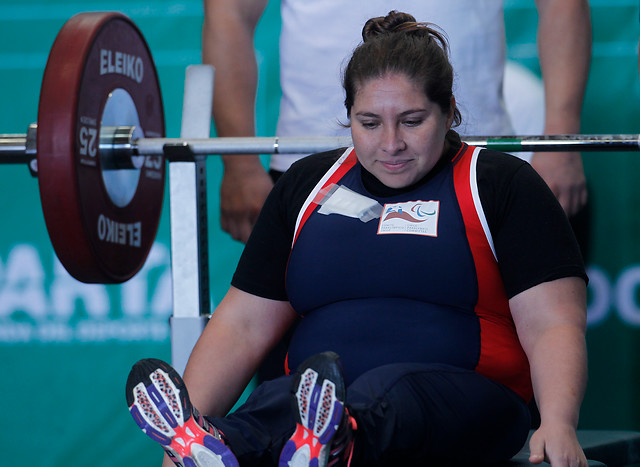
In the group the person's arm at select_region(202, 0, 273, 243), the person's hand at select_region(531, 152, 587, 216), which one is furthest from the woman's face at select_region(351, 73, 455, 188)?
the person's arm at select_region(202, 0, 273, 243)

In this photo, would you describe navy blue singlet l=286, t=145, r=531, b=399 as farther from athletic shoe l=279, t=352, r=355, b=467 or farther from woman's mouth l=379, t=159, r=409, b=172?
athletic shoe l=279, t=352, r=355, b=467

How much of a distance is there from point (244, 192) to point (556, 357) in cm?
109

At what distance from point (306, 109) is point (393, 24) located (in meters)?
0.69

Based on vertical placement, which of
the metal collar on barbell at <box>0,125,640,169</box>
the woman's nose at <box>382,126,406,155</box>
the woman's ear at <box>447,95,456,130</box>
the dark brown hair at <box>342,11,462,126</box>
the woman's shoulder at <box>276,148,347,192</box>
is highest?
the dark brown hair at <box>342,11,462,126</box>

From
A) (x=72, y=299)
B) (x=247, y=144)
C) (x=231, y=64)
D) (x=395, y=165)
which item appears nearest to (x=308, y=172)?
(x=395, y=165)

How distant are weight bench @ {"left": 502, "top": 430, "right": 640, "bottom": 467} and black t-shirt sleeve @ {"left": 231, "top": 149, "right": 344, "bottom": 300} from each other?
1.84 feet

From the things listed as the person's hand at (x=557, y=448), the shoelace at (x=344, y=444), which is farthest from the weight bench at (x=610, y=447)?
the shoelace at (x=344, y=444)

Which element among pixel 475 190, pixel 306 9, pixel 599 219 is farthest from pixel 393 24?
pixel 599 219

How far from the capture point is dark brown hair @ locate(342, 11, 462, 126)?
4.62 feet

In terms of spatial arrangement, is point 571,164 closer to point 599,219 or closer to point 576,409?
point 599,219

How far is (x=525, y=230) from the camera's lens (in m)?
1.36

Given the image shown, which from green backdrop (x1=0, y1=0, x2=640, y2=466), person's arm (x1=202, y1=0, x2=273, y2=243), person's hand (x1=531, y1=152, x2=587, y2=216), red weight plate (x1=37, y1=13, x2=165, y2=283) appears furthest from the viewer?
green backdrop (x1=0, y1=0, x2=640, y2=466)

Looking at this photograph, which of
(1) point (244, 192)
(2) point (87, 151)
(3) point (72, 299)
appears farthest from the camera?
(3) point (72, 299)

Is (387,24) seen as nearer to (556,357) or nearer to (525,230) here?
(525,230)
